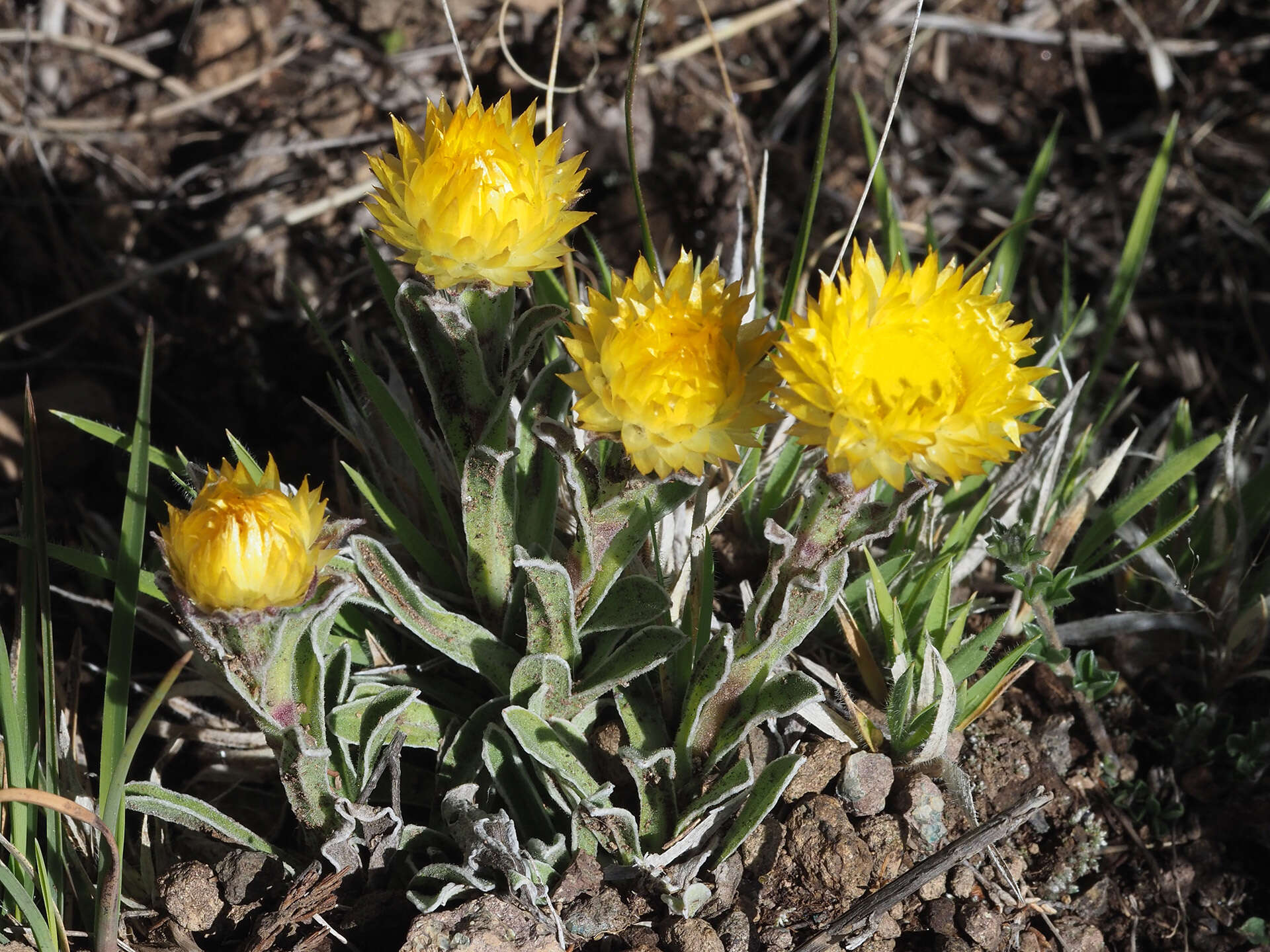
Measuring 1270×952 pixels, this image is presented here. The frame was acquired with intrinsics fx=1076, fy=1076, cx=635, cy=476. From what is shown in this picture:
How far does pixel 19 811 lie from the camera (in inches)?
69.5

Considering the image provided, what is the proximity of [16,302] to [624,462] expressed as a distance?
2.40m

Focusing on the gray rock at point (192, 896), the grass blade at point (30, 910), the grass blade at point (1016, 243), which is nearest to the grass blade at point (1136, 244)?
the grass blade at point (1016, 243)

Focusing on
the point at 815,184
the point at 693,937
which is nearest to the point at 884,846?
the point at 693,937

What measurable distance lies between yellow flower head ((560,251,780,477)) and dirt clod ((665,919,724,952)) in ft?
2.66

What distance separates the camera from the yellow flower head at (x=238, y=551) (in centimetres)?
139

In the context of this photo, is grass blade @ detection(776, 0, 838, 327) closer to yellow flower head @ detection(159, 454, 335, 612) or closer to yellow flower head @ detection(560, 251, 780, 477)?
yellow flower head @ detection(560, 251, 780, 477)

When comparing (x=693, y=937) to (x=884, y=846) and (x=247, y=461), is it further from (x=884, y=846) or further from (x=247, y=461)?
(x=247, y=461)

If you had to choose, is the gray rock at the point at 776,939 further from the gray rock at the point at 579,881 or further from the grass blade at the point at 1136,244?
the grass blade at the point at 1136,244

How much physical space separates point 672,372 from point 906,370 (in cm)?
30

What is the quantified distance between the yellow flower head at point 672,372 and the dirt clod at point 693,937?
0.81m

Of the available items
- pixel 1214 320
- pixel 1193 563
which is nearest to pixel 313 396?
pixel 1193 563

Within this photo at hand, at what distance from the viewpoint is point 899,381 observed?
1.37 meters

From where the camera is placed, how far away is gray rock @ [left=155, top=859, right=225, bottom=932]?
1.82m

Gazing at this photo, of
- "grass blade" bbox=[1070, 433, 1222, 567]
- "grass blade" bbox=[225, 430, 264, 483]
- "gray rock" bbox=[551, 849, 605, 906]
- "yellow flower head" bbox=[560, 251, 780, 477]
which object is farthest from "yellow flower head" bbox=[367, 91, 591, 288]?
A: "grass blade" bbox=[1070, 433, 1222, 567]
